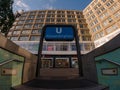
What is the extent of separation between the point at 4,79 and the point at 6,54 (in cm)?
91

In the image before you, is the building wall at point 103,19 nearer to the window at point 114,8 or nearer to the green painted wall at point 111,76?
the window at point 114,8

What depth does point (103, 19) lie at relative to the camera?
34.8 meters

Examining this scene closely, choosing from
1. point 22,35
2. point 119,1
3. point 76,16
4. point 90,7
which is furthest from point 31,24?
point 119,1

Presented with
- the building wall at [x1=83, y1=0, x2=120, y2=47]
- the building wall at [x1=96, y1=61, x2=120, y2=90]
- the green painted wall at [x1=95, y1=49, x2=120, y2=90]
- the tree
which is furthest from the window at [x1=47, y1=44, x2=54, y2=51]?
the green painted wall at [x1=95, y1=49, x2=120, y2=90]

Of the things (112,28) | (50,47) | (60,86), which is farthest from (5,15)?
(112,28)

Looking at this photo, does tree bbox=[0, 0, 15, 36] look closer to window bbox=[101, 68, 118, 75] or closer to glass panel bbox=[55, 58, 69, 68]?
window bbox=[101, 68, 118, 75]

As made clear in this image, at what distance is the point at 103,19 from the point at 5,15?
2870cm

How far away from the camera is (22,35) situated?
38.4 m

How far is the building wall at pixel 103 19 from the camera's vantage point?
1199 inches

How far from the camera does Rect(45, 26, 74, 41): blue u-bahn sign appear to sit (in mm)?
8000

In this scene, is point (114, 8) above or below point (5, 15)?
above

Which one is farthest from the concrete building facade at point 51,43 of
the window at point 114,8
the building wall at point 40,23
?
the window at point 114,8

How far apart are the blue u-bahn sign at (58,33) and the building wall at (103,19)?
74.0 feet

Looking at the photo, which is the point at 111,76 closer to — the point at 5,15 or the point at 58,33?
the point at 58,33
